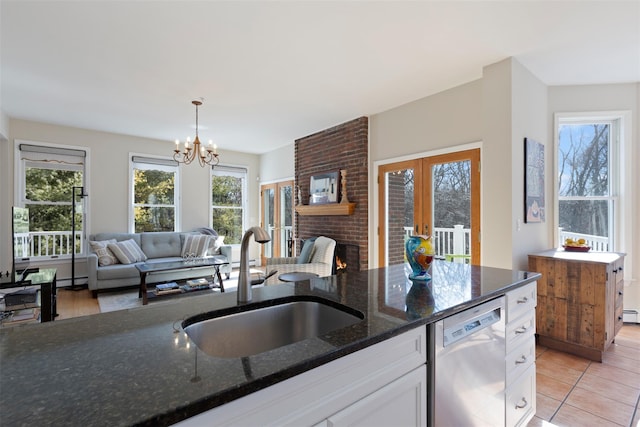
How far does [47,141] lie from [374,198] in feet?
17.3

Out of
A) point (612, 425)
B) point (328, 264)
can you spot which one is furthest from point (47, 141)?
point (612, 425)

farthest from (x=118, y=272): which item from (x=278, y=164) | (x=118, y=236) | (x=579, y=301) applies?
(x=579, y=301)

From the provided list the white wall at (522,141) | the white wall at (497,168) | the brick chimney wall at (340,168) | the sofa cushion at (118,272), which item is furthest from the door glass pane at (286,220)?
the white wall at (522,141)

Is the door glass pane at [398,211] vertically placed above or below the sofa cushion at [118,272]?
above

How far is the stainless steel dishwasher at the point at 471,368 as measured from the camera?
1.20 metres

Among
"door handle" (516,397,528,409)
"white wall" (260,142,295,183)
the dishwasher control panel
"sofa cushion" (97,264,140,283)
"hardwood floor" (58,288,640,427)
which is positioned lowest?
"hardwood floor" (58,288,640,427)

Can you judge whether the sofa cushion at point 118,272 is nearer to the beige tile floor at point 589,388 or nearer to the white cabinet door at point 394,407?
the white cabinet door at point 394,407

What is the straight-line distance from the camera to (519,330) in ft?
5.52

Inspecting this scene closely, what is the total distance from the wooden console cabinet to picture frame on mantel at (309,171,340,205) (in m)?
2.81

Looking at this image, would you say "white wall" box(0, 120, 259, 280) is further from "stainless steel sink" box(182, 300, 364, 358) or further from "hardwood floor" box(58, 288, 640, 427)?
"hardwood floor" box(58, 288, 640, 427)

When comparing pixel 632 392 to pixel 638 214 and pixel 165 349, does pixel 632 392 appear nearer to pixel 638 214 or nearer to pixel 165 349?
pixel 638 214

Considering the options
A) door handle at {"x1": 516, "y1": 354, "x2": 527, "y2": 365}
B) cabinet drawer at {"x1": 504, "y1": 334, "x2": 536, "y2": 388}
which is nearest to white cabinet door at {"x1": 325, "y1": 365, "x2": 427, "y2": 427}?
cabinet drawer at {"x1": 504, "y1": 334, "x2": 536, "y2": 388}

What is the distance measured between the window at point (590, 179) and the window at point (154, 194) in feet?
20.7

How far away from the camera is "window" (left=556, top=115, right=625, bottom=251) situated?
3596mm
